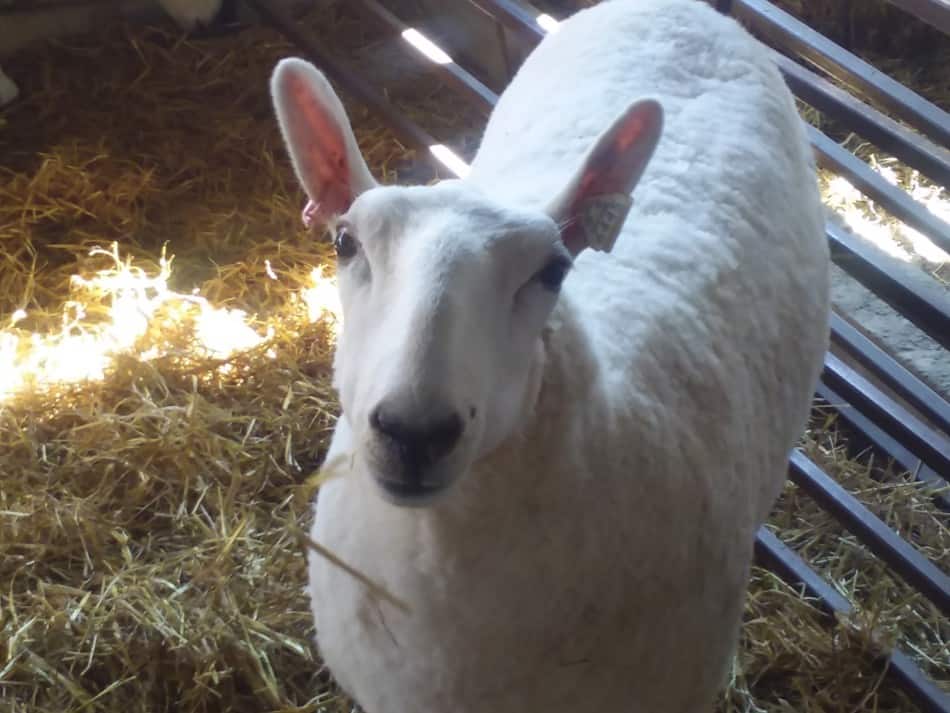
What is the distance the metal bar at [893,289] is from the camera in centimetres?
271

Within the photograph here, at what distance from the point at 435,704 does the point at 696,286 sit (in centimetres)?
85

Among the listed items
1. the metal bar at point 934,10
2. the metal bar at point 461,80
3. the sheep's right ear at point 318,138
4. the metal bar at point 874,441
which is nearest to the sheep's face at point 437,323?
the sheep's right ear at point 318,138

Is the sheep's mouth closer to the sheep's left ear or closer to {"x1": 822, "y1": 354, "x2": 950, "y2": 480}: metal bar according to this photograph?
the sheep's left ear

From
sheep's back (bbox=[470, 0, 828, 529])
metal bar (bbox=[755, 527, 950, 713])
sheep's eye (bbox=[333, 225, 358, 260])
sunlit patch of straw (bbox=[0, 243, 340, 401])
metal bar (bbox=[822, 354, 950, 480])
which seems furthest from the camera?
sunlit patch of straw (bbox=[0, 243, 340, 401])

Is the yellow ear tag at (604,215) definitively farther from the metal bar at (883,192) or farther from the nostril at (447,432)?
the metal bar at (883,192)

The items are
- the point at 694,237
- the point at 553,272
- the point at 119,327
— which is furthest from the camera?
the point at 119,327

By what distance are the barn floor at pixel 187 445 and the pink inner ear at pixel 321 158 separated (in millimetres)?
495

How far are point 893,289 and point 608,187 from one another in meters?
1.50

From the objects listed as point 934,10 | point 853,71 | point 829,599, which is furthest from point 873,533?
point 934,10

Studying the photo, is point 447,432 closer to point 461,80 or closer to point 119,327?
point 119,327

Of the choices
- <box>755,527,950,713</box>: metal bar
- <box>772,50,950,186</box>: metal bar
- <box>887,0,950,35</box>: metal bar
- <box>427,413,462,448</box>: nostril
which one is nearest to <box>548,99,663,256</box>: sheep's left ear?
<box>427,413,462,448</box>: nostril

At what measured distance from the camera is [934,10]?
243cm

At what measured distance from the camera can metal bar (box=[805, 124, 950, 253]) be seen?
8.83ft

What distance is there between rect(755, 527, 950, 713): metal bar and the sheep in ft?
2.24
